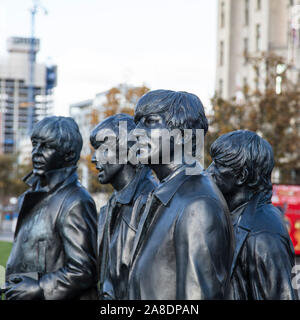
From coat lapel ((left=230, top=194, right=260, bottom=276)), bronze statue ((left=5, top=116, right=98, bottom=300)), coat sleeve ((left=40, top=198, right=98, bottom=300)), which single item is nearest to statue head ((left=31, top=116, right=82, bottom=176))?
bronze statue ((left=5, top=116, right=98, bottom=300))

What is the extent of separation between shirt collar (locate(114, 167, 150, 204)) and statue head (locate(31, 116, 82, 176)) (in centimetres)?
43

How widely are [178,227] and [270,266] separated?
4.26 ft

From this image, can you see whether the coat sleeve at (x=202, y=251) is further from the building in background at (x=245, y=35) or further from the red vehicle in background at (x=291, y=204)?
the building in background at (x=245, y=35)

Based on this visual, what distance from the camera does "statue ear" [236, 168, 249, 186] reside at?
4418 millimetres

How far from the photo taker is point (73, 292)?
4781mm

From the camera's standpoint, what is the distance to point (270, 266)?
13.6 feet

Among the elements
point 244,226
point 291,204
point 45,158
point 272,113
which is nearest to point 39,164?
point 45,158

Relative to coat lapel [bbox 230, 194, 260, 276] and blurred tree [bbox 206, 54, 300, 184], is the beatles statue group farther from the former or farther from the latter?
blurred tree [bbox 206, 54, 300, 184]

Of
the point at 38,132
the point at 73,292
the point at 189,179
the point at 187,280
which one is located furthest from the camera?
the point at 38,132

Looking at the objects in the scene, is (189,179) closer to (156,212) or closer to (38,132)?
(156,212)

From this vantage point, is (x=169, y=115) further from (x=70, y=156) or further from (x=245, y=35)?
(x=245, y=35)

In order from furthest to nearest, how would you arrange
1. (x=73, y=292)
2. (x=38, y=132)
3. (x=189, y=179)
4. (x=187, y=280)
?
(x=38, y=132) → (x=73, y=292) → (x=189, y=179) → (x=187, y=280)

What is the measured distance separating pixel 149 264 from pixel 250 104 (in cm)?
2901
